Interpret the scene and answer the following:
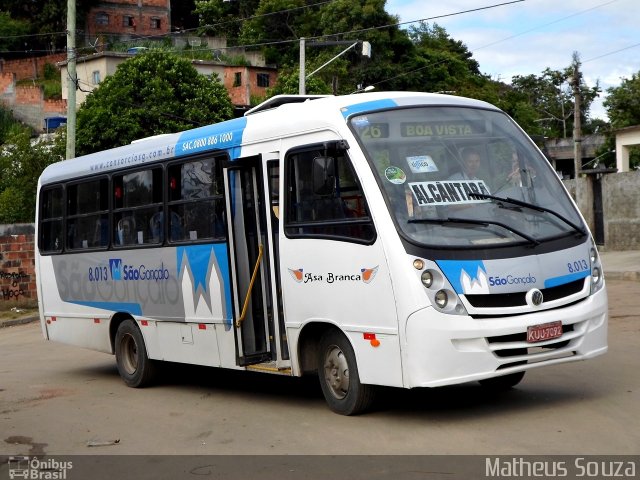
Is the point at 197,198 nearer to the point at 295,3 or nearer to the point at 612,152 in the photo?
the point at 612,152

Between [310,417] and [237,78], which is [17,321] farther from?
[237,78]

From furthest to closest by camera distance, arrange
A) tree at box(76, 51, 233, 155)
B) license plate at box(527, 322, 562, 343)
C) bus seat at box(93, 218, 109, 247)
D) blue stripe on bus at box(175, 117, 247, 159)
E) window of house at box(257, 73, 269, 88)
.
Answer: window of house at box(257, 73, 269, 88)
tree at box(76, 51, 233, 155)
bus seat at box(93, 218, 109, 247)
blue stripe on bus at box(175, 117, 247, 159)
license plate at box(527, 322, 562, 343)

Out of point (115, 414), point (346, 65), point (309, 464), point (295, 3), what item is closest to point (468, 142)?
point (309, 464)

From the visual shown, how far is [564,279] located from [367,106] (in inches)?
89.0

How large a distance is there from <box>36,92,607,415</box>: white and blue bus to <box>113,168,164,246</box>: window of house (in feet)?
0.37

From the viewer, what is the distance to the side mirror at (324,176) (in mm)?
9141

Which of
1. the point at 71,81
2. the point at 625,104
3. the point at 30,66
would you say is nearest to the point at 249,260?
the point at 71,81

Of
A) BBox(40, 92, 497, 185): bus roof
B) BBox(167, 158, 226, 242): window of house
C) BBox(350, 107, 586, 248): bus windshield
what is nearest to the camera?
BBox(350, 107, 586, 248): bus windshield

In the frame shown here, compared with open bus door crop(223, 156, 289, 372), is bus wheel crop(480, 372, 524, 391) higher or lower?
lower

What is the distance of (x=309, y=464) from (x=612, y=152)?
6011 cm

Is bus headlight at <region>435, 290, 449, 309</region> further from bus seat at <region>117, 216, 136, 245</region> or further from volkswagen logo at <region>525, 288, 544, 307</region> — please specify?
bus seat at <region>117, 216, 136, 245</region>

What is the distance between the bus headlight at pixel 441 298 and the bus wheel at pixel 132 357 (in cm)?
524

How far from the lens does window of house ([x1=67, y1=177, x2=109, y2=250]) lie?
1315 cm

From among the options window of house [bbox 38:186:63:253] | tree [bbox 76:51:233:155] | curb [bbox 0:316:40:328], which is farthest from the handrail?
tree [bbox 76:51:233:155]
